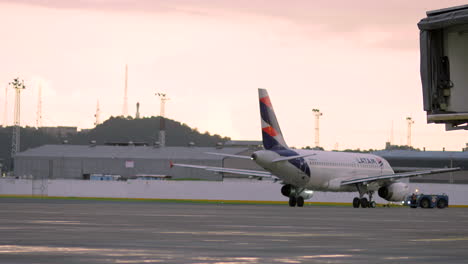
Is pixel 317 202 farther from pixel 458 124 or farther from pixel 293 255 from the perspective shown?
pixel 293 255

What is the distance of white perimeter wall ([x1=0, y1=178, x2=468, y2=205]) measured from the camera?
91.9 m

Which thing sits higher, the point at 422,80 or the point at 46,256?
the point at 422,80

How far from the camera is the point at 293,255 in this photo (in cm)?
2123

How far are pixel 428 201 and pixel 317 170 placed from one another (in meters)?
10.5

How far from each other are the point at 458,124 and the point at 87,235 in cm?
1027

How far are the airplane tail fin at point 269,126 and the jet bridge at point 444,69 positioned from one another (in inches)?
1916

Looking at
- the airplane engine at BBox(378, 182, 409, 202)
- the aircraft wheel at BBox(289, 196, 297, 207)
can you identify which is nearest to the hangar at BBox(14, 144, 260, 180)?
the airplane engine at BBox(378, 182, 409, 202)

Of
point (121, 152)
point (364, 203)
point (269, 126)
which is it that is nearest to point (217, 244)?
point (269, 126)

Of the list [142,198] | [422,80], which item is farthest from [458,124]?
[142,198]

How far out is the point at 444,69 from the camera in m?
26.4

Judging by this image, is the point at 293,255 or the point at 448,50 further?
the point at 448,50

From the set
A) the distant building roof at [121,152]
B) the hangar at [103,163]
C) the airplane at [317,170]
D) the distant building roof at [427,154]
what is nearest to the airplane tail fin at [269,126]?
the airplane at [317,170]

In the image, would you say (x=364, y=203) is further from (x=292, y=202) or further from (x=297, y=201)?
(x=292, y=202)

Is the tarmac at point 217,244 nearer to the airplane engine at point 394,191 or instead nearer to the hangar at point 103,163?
the airplane engine at point 394,191
